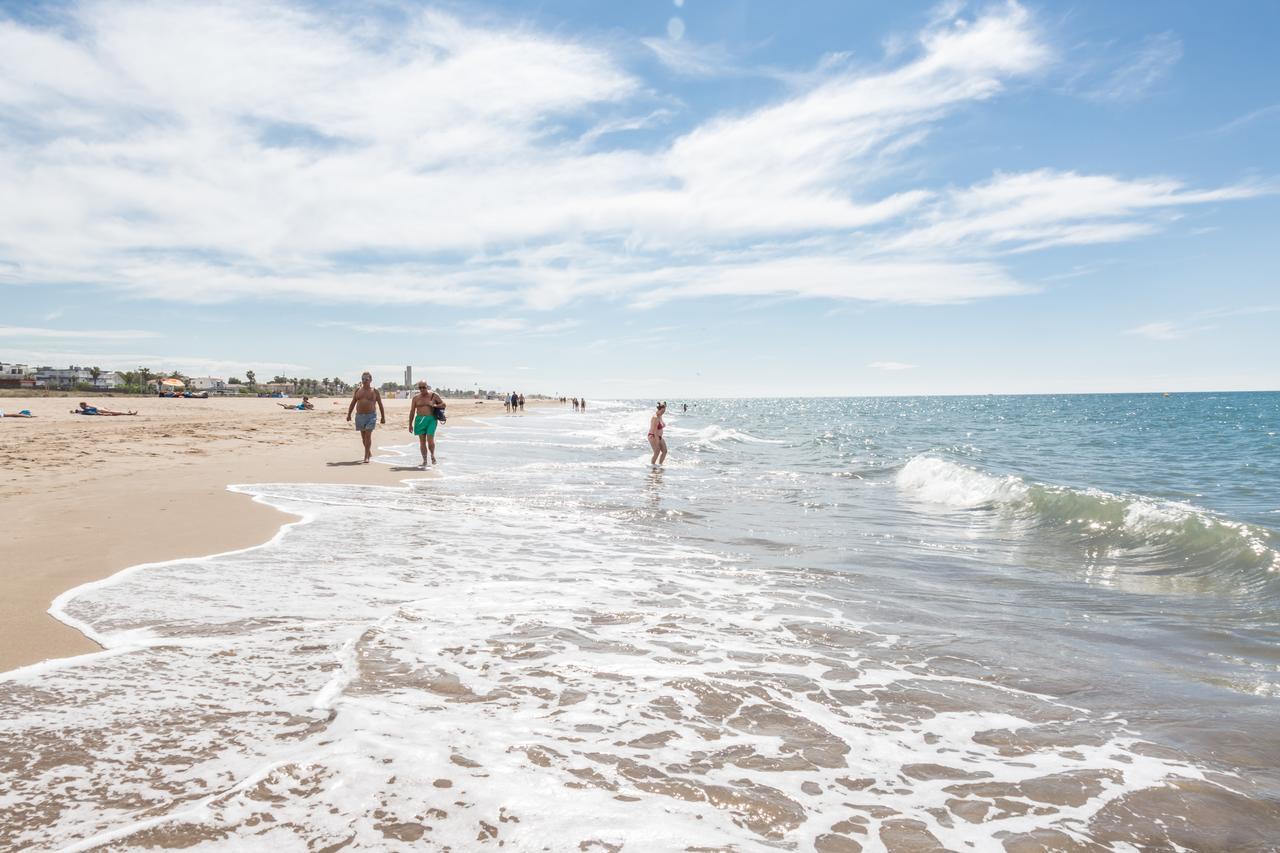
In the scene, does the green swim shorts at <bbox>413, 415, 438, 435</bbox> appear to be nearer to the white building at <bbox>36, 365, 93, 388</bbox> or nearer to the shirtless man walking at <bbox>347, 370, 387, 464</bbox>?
the shirtless man walking at <bbox>347, 370, 387, 464</bbox>

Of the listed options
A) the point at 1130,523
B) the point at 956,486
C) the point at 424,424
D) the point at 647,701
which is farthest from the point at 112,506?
the point at 956,486

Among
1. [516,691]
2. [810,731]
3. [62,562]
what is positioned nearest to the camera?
[810,731]

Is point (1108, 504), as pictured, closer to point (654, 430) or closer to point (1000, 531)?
point (1000, 531)

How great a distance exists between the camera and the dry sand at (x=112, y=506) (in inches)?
205

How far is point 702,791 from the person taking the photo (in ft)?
10.0

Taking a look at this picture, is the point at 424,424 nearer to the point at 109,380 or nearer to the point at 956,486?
the point at 956,486

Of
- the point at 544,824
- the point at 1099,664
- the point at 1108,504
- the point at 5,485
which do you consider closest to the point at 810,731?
the point at 544,824

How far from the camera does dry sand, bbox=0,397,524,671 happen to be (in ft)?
17.1

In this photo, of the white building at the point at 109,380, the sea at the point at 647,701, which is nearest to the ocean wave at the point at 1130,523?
the sea at the point at 647,701

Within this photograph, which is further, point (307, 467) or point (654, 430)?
point (654, 430)

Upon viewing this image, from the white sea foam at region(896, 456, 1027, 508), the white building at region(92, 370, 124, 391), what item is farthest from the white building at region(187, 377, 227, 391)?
the white sea foam at region(896, 456, 1027, 508)

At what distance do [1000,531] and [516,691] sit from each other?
998cm

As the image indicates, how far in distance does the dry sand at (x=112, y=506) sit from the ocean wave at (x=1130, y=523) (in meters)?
11.3

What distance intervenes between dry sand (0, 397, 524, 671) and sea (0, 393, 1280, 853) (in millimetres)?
349
